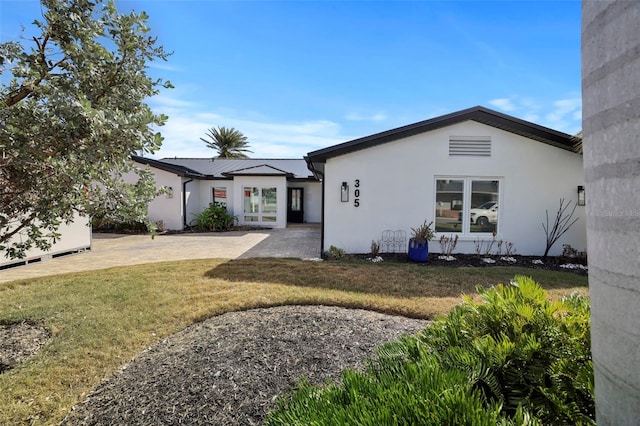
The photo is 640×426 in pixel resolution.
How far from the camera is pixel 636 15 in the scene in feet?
3.18

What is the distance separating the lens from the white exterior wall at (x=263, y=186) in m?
18.4

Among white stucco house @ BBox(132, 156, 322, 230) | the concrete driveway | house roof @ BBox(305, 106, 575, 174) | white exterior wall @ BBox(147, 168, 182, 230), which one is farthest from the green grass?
white stucco house @ BBox(132, 156, 322, 230)

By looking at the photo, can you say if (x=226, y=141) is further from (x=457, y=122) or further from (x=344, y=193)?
(x=457, y=122)

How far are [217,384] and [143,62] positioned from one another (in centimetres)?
323

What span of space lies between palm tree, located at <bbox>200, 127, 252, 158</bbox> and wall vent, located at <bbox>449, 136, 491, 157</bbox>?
96.3 feet

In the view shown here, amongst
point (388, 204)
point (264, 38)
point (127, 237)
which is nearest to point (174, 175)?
point (127, 237)

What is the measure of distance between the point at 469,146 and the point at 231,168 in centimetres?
1610

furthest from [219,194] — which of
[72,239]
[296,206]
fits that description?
[72,239]

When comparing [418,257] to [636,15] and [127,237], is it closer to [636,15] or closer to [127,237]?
[636,15]

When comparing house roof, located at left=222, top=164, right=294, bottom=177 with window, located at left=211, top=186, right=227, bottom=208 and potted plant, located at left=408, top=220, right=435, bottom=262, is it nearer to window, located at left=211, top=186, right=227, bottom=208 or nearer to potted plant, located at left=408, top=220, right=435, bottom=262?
window, located at left=211, top=186, right=227, bottom=208

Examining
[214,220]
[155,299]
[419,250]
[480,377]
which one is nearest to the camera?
[480,377]

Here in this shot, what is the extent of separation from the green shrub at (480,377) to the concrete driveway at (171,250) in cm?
770

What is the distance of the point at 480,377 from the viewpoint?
70.1 inches

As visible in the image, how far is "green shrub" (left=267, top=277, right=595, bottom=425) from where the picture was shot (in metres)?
1.37
